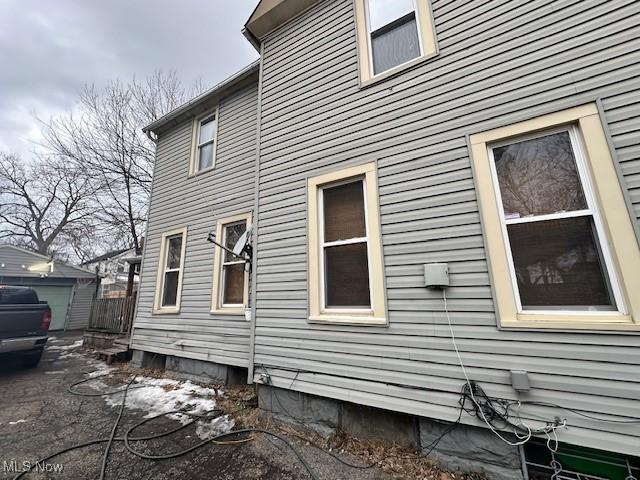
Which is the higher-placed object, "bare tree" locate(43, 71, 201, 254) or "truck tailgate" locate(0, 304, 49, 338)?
"bare tree" locate(43, 71, 201, 254)

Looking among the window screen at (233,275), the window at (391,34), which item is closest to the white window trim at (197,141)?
the window screen at (233,275)

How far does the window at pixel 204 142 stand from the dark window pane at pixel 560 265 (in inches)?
254

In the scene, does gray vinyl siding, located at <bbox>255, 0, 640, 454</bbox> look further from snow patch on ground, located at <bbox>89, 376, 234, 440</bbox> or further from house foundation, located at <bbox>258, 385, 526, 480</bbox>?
snow patch on ground, located at <bbox>89, 376, 234, 440</bbox>

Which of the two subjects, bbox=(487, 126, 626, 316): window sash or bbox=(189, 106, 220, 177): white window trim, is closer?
bbox=(487, 126, 626, 316): window sash

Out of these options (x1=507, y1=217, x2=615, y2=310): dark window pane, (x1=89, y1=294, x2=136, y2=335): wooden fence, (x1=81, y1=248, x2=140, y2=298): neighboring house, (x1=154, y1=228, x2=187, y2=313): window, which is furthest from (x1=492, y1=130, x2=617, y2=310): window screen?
(x1=81, y1=248, x2=140, y2=298): neighboring house

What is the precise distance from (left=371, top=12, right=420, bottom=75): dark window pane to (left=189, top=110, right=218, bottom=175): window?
4378 mm

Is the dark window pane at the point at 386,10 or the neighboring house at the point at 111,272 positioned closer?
the dark window pane at the point at 386,10

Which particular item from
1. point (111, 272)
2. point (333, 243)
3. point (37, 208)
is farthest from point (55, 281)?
point (333, 243)

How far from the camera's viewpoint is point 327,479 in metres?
2.47

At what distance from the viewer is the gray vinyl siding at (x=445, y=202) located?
2.15m

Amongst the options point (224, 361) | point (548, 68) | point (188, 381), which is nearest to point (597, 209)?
point (548, 68)

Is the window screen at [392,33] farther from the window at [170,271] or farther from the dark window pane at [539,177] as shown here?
the window at [170,271]

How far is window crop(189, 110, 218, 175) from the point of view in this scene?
6.55 meters

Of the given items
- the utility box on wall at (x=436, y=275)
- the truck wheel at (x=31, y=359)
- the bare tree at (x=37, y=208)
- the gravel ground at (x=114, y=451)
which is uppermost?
the bare tree at (x=37, y=208)
